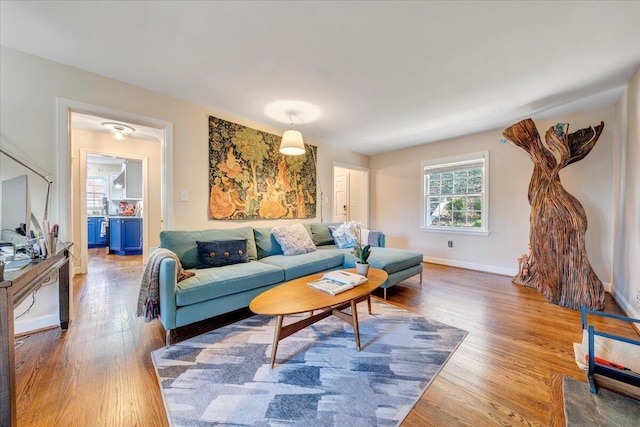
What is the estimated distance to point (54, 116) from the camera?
212 centimetres

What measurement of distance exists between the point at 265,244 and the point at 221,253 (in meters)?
0.66

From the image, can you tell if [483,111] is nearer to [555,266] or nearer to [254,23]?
[555,266]

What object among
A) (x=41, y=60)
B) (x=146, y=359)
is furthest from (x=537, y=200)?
(x=41, y=60)

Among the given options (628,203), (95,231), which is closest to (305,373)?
(628,203)

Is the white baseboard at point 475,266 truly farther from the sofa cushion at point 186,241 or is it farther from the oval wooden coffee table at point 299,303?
the sofa cushion at point 186,241

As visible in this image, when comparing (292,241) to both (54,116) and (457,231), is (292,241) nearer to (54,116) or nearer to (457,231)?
(54,116)

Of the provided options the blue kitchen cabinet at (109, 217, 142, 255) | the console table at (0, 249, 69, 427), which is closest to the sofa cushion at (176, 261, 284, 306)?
the console table at (0, 249, 69, 427)

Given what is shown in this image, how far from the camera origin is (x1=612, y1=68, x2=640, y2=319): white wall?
2248 millimetres

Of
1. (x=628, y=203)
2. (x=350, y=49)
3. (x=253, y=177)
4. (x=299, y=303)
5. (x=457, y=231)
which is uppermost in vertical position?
(x=350, y=49)

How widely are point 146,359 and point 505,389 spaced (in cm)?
235

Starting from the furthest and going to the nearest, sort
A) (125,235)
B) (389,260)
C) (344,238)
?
(125,235) → (344,238) → (389,260)

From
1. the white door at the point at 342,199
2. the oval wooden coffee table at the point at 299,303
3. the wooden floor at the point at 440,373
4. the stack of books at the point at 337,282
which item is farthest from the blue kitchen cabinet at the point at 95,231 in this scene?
the stack of books at the point at 337,282

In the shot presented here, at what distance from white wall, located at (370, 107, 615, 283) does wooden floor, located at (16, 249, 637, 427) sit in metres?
0.99

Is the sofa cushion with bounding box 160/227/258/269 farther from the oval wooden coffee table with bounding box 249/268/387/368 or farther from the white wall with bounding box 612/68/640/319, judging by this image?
the white wall with bounding box 612/68/640/319
